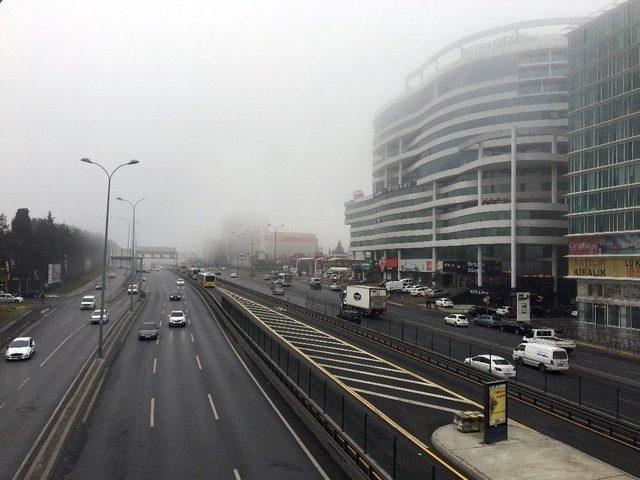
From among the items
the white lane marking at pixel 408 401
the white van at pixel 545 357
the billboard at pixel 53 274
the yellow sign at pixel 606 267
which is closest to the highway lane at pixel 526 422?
the white lane marking at pixel 408 401

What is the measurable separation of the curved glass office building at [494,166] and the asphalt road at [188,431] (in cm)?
6585

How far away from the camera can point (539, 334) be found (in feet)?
138

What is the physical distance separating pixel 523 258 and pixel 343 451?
253 ft

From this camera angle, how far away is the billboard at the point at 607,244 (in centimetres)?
5384

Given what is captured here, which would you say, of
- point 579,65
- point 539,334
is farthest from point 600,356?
point 579,65

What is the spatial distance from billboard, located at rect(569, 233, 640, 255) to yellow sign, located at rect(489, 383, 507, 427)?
1757 inches

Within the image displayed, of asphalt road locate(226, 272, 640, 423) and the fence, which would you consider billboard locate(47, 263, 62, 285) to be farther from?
the fence

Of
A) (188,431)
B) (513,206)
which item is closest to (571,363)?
(188,431)

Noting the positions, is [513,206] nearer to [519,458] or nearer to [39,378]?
[519,458]

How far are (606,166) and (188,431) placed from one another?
5664 cm

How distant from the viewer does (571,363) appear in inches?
1339

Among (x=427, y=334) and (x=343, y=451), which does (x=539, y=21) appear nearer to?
(x=427, y=334)

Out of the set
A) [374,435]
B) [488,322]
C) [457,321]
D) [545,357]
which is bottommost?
[374,435]

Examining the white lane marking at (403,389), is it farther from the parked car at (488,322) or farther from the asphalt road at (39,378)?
the parked car at (488,322)
